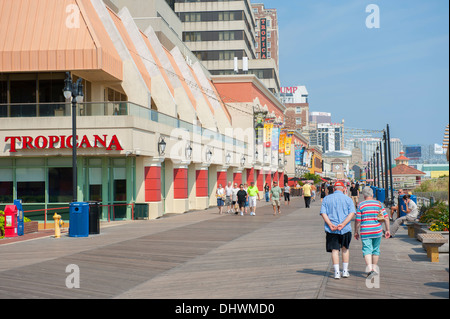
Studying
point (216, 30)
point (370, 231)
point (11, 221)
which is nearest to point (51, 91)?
point (11, 221)

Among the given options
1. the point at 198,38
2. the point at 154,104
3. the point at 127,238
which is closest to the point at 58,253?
the point at 127,238

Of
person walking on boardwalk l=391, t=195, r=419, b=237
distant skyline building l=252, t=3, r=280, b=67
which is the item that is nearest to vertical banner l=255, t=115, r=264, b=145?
person walking on boardwalk l=391, t=195, r=419, b=237

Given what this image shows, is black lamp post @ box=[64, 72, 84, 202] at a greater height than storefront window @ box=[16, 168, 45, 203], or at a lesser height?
greater

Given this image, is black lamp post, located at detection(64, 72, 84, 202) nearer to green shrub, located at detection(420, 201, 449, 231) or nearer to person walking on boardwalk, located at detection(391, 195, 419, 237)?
person walking on boardwalk, located at detection(391, 195, 419, 237)

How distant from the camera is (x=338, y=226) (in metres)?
9.89

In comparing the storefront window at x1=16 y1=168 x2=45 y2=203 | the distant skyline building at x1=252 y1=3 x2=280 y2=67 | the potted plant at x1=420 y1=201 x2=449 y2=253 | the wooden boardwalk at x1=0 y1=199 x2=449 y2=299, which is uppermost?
the distant skyline building at x1=252 y1=3 x2=280 y2=67

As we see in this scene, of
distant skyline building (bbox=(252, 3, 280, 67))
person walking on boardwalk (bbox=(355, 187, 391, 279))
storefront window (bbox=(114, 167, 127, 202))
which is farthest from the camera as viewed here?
distant skyline building (bbox=(252, 3, 280, 67))

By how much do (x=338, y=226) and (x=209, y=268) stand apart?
122 inches

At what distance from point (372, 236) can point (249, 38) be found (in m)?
75.5

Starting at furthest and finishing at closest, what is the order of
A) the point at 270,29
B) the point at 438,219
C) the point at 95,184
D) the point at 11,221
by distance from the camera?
the point at 270,29 < the point at 95,184 < the point at 11,221 < the point at 438,219

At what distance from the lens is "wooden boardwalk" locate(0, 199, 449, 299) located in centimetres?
905

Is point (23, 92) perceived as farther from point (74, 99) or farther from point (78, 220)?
point (78, 220)

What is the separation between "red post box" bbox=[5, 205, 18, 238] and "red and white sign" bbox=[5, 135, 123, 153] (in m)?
6.15

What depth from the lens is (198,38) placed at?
76.1m
